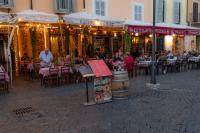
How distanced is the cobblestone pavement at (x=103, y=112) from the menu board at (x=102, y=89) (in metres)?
0.27

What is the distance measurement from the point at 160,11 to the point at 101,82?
18.0 m

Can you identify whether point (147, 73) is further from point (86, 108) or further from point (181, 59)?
point (86, 108)

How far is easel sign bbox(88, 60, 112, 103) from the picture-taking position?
9000mm

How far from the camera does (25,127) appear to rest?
673 centimetres

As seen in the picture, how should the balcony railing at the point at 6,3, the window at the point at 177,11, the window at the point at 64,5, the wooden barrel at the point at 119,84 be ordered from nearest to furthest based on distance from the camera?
the wooden barrel at the point at 119,84 < the balcony railing at the point at 6,3 < the window at the point at 64,5 < the window at the point at 177,11

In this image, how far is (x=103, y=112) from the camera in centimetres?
795

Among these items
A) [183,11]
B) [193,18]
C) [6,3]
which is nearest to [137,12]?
[183,11]

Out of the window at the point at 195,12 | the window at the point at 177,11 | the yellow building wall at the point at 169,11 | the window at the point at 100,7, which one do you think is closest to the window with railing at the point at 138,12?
the window at the point at 100,7

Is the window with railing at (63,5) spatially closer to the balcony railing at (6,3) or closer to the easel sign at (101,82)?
the balcony railing at (6,3)

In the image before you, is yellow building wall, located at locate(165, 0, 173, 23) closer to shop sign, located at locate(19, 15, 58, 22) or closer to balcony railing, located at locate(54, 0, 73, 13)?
balcony railing, located at locate(54, 0, 73, 13)

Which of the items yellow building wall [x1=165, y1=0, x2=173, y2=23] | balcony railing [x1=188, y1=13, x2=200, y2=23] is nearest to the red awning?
yellow building wall [x1=165, y1=0, x2=173, y2=23]

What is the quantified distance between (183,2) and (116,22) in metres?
14.2

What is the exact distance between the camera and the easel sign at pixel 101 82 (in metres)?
9.00

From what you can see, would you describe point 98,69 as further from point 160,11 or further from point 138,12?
point 160,11
